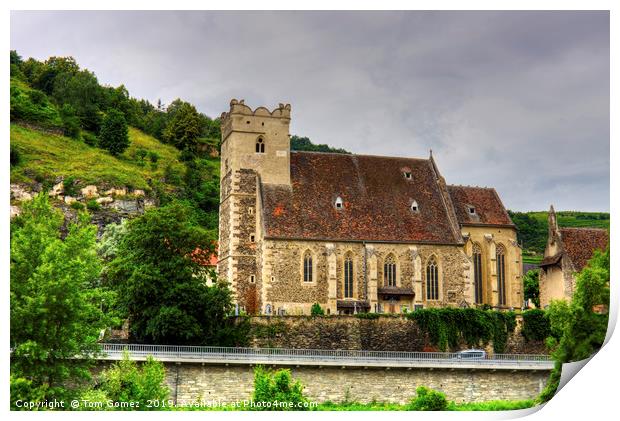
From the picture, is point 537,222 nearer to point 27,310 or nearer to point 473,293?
point 473,293

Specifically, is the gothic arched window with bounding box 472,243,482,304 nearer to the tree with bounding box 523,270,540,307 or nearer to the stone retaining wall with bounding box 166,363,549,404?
the stone retaining wall with bounding box 166,363,549,404

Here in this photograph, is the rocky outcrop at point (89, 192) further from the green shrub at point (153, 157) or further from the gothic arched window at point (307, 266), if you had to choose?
the green shrub at point (153, 157)

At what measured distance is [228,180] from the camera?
53.5 m

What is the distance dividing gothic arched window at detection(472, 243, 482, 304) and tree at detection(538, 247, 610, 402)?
51.5 feet

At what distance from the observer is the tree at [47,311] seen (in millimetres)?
31328

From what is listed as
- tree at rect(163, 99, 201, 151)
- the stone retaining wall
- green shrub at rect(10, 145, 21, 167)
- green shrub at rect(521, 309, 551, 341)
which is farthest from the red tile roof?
tree at rect(163, 99, 201, 151)

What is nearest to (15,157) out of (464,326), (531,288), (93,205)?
(464,326)

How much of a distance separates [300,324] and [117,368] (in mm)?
12606

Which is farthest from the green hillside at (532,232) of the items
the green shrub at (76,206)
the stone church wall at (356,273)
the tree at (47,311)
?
the tree at (47,311)

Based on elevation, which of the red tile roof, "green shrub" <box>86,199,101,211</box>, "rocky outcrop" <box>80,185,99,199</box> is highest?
"rocky outcrop" <box>80,185,99,199</box>

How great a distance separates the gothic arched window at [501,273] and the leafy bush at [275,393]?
2195cm

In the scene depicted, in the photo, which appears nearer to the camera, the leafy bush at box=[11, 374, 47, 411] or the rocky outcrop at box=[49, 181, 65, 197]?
the leafy bush at box=[11, 374, 47, 411]

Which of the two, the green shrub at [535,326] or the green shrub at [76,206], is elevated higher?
the green shrub at [76,206]

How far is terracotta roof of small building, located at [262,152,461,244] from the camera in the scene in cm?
5144
